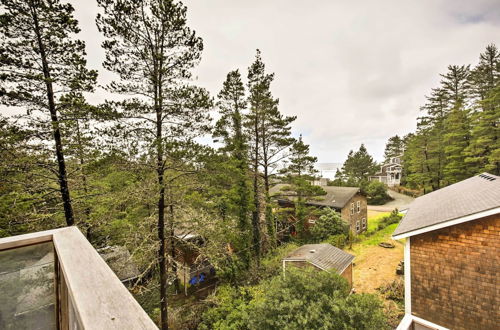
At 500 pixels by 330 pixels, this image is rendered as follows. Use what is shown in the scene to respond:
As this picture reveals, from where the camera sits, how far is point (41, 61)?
711 cm

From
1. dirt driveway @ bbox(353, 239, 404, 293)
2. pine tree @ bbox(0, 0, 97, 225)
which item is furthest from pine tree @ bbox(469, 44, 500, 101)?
pine tree @ bbox(0, 0, 97, 225)

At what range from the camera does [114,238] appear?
1238cm

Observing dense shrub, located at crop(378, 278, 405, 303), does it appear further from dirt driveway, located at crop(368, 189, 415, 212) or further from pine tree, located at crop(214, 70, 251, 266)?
dirt driveway, located at crop(368, 189, 415, 212)

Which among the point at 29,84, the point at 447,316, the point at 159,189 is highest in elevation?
the point at 29,84

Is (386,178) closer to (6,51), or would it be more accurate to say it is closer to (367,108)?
(367,108)

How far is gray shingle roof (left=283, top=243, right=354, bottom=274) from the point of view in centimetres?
1119

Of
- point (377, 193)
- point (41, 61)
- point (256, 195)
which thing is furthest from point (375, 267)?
point (377, 193)

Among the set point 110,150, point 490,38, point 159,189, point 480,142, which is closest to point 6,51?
point 110,150

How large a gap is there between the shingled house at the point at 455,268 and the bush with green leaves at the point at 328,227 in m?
14.1

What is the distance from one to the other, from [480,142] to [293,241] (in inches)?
782

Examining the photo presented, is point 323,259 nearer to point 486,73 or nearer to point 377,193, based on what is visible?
point 486,73

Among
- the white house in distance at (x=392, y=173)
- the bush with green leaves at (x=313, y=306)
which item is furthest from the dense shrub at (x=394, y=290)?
the white house in distance at (x=392, y=173)

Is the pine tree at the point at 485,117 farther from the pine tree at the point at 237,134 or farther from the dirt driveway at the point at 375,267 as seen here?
the pine tree at the point at 237,134

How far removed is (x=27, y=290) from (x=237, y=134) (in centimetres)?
1310
